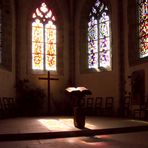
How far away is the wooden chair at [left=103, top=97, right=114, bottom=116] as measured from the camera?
12267 mm

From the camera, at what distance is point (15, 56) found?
13.1m

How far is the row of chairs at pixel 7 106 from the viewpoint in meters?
11.5

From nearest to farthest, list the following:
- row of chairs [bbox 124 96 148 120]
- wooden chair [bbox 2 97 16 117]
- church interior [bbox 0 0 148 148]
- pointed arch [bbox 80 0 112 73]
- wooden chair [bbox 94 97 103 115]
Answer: row of chairs [bbox 124 96 148 120], church interior [bbox 0 0 148 148], wooden chair [bbox 2 97 16 117], wooden chair [bbox 94 97 103 115], pointed arch [bbox 80 0 112 73]

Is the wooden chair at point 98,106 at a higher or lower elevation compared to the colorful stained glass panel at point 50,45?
lower

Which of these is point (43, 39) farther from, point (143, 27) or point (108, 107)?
point (143, 27)

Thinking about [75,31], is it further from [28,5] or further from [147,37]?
[147,37]

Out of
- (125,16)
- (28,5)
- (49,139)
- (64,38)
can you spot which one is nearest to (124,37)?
(125,16)

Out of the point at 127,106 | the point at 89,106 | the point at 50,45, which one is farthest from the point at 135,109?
the point at 50,45

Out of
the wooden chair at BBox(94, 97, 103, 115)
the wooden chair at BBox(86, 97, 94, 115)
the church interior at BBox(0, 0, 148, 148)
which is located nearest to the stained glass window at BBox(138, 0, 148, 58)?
the church interior at BBox(0, 0, 148, 148)

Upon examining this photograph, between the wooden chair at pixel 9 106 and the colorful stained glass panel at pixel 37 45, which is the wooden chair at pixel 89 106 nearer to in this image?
the colorful stained glass panel at pixel 37 45

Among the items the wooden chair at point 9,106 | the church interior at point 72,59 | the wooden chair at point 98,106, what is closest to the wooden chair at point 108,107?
the church interior at point 72,59

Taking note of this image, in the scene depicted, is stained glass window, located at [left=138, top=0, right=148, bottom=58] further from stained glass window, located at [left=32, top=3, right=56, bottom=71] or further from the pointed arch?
stained glass window, located at [left=32, top=3, right=56, bottom=71]

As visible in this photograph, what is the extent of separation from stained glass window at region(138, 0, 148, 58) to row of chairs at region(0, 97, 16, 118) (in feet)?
18.5

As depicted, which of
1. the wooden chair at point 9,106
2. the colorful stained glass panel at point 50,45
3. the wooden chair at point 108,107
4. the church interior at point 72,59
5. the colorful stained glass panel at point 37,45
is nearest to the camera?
the church interior at point 72,59
